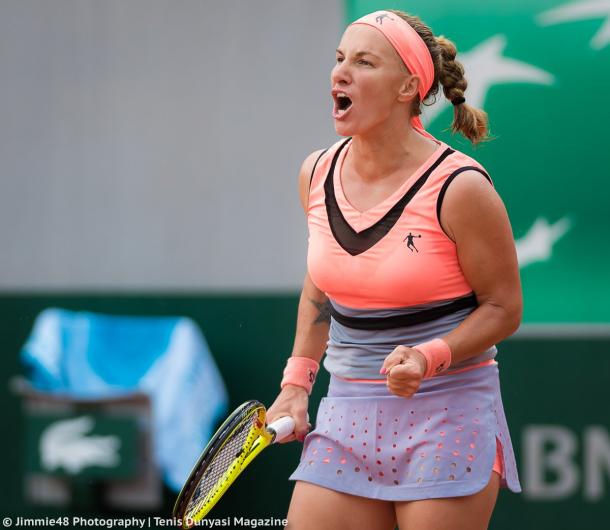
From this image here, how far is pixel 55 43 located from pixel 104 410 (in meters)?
1.68

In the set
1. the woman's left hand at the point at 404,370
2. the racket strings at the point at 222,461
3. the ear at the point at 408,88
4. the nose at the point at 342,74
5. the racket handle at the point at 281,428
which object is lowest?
the racket strings at the point at 222,461

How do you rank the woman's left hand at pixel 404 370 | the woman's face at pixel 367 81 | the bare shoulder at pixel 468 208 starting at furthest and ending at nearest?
the woman's face at pixel 367 81 < the bare shoulder at pixel 468 208 < the woman's left hand at pixel 404 370

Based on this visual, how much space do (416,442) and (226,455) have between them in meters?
0.46

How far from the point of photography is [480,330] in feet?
8.61

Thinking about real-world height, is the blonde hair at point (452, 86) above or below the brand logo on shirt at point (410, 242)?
above

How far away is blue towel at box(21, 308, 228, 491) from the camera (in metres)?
4.93

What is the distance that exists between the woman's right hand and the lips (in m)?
0.68

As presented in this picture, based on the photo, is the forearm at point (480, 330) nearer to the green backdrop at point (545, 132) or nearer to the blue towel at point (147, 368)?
the green backdrop at point (545, 132)

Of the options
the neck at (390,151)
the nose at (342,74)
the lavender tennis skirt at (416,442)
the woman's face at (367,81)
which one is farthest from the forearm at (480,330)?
the nose at (342,74)

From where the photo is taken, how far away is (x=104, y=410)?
4.99 metres

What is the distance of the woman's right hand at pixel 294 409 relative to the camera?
2863 millimetres

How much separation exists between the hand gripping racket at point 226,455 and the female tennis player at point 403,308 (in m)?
0.12

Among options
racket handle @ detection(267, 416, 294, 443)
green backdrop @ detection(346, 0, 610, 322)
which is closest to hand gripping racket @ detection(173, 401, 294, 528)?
racket handle @ detection(267, 416, 294, 443)

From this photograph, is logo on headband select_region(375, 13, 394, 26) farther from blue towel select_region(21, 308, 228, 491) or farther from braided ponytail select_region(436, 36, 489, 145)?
blue towel select_region(21, 308, 228, 491)
